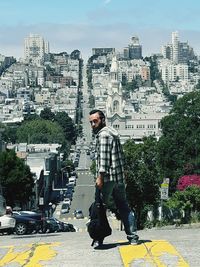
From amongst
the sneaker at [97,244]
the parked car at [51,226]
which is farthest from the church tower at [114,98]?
the sneaker at [97,244]

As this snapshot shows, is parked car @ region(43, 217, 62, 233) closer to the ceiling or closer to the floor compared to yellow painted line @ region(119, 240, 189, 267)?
closer to the floor

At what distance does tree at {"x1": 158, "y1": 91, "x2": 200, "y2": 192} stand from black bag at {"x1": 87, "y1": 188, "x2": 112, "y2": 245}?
3976 centimetres

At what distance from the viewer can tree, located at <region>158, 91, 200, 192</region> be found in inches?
2047

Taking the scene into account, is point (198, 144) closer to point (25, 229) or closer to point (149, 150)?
point (149, 150)

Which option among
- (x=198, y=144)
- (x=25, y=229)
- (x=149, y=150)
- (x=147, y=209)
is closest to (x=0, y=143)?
(x=198, y=144)

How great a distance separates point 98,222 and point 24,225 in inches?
467

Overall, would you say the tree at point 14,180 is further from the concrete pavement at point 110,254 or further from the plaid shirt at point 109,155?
the plaid shirt at point 109,155

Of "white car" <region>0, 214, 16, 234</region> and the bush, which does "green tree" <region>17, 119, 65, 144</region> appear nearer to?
the bush

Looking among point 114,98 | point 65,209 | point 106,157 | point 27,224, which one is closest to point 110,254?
point 106,157

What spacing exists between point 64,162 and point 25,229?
112779 millimetres

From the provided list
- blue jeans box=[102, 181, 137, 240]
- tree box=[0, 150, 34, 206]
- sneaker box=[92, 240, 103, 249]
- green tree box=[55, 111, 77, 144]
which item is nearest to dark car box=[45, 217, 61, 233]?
blue jeans box=[102, 181, 137, 240]

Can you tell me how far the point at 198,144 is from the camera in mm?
53094

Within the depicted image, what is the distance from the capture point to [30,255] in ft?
36.4

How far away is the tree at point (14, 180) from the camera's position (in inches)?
2435
